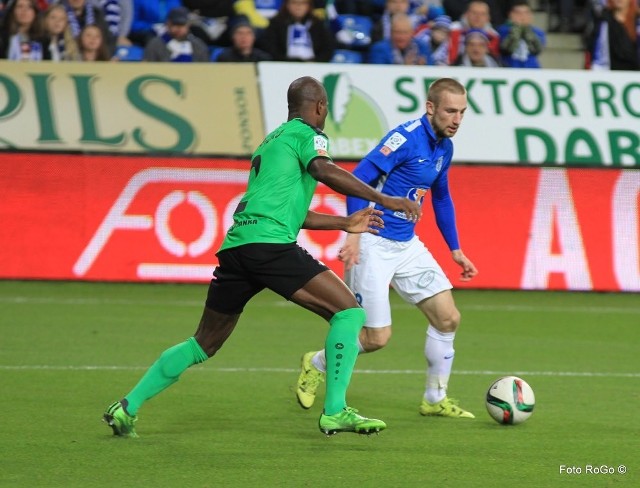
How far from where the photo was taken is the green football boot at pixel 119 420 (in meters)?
7.01

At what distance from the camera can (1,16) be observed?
16938 mm

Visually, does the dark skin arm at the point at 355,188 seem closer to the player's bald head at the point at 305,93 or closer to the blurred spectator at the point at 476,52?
the player's bald head at the point at 305,93

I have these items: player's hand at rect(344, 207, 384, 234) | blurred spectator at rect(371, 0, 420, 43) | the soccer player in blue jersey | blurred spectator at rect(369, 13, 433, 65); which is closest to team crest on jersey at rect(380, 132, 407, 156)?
the soccer player in blue jersey

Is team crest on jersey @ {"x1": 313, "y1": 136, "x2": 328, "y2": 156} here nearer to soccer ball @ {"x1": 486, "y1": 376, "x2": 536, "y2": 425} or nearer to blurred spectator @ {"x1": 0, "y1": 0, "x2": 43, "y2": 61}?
soccer ball @ {"x1": 486, "y1": 376, "x2": 536, "y2": 425}

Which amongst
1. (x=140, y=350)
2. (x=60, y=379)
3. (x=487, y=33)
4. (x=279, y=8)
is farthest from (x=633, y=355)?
(x=279, y=8)

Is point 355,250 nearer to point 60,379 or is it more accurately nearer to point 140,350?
point 60,379

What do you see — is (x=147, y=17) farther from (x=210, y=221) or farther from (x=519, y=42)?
(x=519, y=42)

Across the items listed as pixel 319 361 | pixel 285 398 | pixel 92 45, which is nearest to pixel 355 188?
pixel 319 361

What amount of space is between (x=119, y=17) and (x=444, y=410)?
425 inches

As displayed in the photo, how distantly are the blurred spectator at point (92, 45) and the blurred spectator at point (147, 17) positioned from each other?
1.71 meters

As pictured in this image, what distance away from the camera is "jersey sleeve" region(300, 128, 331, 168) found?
676cm

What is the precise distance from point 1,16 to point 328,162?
36.9 feet

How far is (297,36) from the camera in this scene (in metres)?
16.7

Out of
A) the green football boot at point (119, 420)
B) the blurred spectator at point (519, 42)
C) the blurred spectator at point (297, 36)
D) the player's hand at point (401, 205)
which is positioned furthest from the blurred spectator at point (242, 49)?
the player's hand at point (401, 205)
